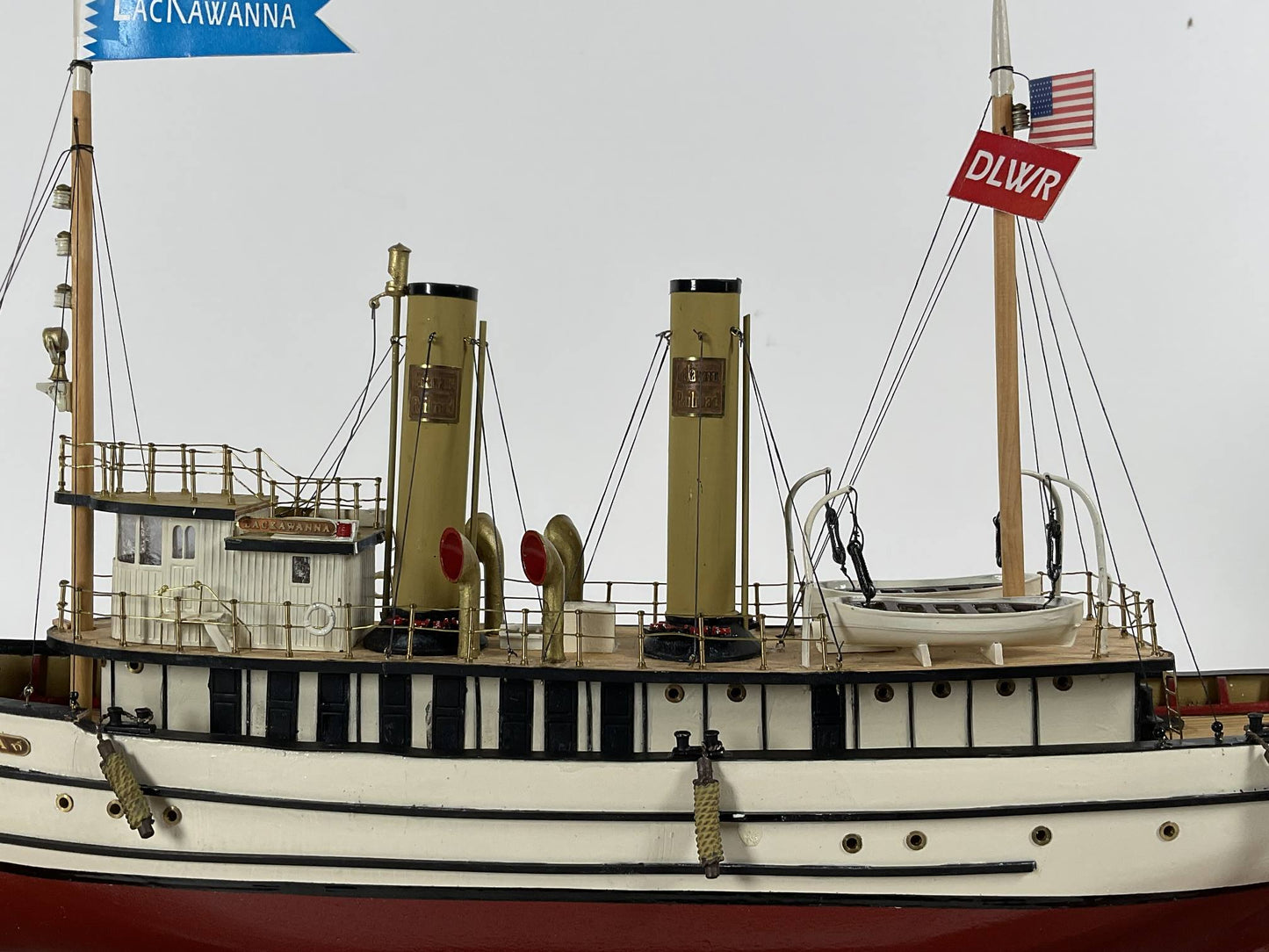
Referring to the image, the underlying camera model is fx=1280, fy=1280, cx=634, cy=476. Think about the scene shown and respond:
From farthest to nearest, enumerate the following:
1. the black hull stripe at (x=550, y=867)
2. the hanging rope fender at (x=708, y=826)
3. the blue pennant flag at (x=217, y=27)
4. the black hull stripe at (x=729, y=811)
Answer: the blue pennant flag at (x=217, y=27) < the black hull stripe at (x=550, y=867) < the black hull stripe at (x=729, y=811) < the hanging rope fender at (x=708, y=826)

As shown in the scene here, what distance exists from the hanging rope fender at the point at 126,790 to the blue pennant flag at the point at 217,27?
6.06 metres

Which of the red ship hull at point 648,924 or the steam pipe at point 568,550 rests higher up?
the steam pipe at point 568,550

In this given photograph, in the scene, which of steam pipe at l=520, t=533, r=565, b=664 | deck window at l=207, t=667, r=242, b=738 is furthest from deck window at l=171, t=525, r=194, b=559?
steam pipe at l=520, t=533, r=565, b=664

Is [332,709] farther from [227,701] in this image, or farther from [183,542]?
[183,542]

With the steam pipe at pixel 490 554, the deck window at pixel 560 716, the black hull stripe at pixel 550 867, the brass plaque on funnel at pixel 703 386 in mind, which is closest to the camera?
the black hull stripe at pixel 550 867

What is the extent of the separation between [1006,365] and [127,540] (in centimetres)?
813

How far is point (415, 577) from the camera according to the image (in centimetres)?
1179

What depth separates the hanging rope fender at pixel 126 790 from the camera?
10828 millimetres

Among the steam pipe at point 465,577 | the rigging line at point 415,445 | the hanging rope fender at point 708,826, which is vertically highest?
the rigging line at point 415,445

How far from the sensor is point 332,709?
1133cm

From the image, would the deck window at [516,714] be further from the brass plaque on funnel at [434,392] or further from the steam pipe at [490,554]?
the brass plaque on funnel at [434,392]

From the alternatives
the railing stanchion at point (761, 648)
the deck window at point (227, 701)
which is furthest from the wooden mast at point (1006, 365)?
the deck window at point (227, 701)

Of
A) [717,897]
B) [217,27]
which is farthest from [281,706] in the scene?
[217,27]

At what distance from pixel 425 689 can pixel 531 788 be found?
1289 millimetres
